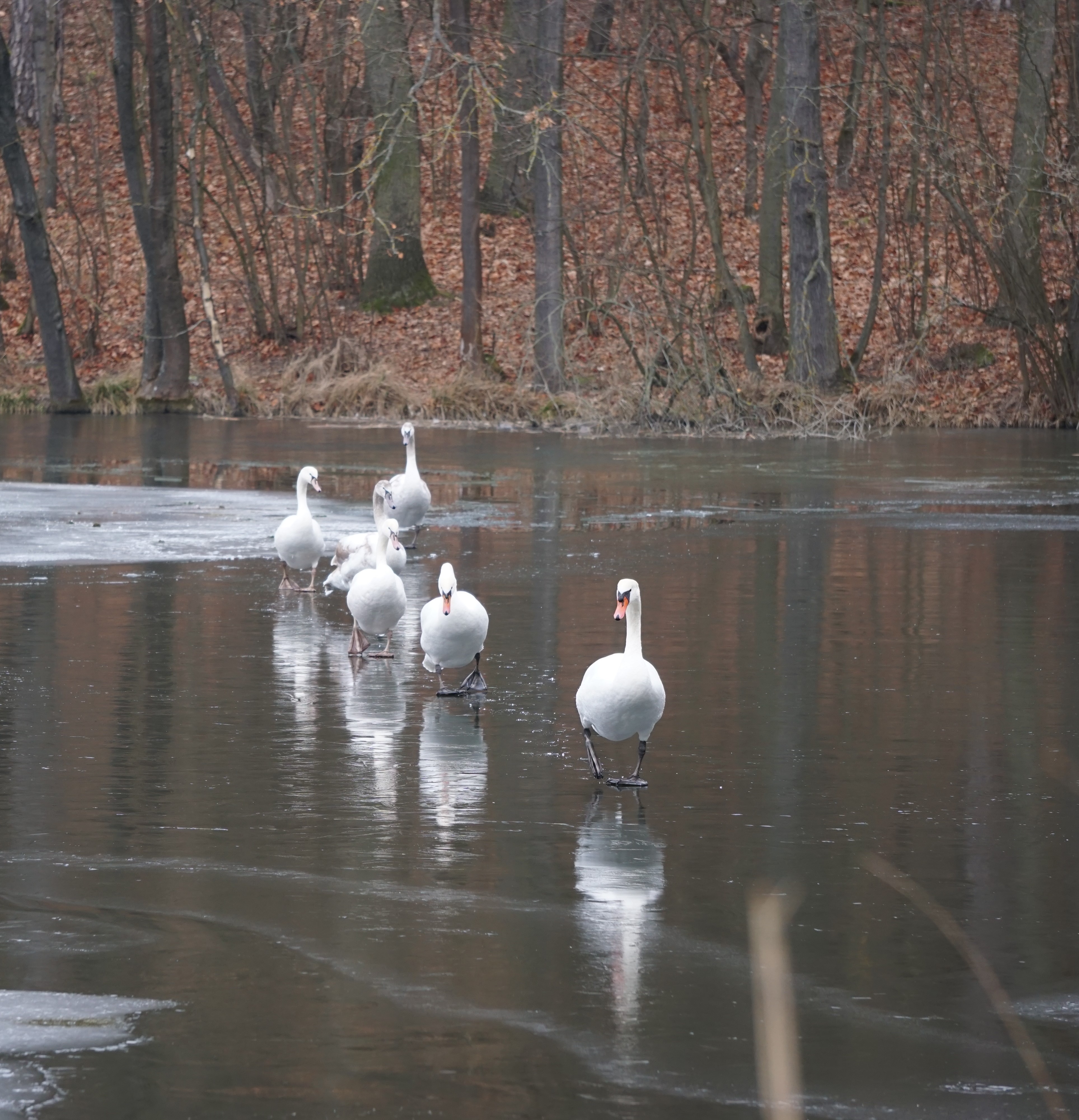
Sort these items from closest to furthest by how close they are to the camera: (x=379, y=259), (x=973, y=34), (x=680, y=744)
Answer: (x=680, y=744) → (x=379, y=259) → (x=973, y=34)

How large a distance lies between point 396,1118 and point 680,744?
155 inches

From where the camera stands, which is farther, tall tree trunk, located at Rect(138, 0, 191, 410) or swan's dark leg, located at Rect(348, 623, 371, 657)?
tall tree trunk, located at Rect(138, 0, 191, 410)

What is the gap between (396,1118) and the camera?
4.02 meters

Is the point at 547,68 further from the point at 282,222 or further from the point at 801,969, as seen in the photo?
the point at 801,969

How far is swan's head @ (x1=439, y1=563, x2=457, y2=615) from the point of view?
28.5ft

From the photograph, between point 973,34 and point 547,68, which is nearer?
point 547,68

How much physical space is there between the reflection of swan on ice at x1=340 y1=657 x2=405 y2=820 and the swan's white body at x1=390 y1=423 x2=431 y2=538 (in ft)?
16.2

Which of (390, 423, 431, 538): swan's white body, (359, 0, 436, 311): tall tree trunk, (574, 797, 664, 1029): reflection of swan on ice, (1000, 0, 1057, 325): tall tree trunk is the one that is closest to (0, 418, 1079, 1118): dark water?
(574, 797, 664, 1029): reflection of swan on ice

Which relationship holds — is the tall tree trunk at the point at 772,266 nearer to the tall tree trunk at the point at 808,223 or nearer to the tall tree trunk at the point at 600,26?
the tall tree trunk at the point at 808,223

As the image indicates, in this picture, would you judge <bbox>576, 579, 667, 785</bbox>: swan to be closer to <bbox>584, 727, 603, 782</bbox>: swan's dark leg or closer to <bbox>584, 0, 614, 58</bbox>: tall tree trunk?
<bbox>584, 727, 603, 782</bbox>: swan's dark leg

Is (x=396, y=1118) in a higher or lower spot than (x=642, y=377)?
lower

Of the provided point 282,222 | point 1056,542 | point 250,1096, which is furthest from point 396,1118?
point 282,222

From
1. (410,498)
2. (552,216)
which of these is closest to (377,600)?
(410,498)

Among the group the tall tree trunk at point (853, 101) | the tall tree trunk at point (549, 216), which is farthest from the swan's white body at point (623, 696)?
the tall tree trunk at point (549, 216)
